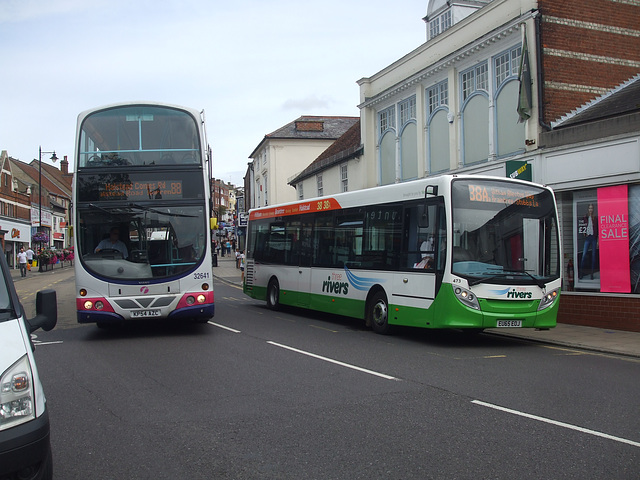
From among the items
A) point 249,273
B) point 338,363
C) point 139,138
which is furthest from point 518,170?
point 139,138

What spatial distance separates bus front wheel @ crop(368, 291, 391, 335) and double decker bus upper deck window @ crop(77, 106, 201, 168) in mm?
4462

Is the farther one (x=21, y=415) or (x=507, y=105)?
(x=507, y=105)

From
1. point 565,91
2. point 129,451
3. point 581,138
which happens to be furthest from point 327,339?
point 565,91

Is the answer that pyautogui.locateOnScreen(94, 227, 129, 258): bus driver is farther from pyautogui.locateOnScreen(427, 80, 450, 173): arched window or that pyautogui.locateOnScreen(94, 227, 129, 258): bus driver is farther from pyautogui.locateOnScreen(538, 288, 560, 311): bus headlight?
pyautogui.locateOnScreen(427, 80, 450, 173): arched window

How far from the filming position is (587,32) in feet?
56.8

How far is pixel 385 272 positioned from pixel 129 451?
796 cm

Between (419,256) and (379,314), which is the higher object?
(419,256)

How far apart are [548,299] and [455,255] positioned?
1.96m

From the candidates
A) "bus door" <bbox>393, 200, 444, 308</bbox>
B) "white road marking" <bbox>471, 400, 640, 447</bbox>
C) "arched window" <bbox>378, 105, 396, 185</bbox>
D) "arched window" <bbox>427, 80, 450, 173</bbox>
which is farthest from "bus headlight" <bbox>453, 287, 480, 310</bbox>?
"arched window" <bbox>378, 105, 396, 185</bbox>

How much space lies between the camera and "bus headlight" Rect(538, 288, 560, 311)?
435 inches

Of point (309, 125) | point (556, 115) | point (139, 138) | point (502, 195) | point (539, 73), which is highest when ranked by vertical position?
point (309, 125)

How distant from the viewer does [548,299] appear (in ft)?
36.5

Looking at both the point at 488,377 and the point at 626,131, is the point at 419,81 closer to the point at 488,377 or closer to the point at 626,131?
the point at 626,131

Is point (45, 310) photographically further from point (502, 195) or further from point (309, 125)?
point (309, 125)
